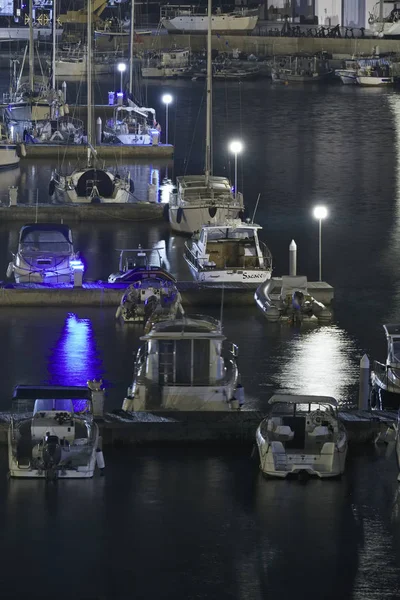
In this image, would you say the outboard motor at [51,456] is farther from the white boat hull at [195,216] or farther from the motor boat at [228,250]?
the white boat hull at [195,216]

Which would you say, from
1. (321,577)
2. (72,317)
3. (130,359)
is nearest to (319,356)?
(130,359)

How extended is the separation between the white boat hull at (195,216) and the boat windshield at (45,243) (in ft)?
13.8

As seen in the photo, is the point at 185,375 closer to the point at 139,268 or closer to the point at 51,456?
the point at 51,456

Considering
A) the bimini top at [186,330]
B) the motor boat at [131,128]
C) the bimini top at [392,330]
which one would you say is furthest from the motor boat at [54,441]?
the motor boat at [131,128]

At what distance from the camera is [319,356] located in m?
28.9

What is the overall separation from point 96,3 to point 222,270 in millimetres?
76035

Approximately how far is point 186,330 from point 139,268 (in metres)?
8.62

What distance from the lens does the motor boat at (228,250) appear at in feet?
113

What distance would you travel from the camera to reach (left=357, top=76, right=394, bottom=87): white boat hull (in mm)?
92625

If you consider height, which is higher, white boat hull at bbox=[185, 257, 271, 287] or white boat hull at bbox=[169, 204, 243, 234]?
white boat hull at bbox=[169, 204, 243, 234]

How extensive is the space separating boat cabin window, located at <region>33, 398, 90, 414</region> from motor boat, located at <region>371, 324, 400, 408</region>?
4.71 m

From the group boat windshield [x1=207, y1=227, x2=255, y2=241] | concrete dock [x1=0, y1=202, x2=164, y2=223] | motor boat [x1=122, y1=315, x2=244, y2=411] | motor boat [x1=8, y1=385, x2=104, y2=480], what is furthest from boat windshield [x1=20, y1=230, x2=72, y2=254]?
motor boat [x1=8, y1=385, x2=104, y2=480]

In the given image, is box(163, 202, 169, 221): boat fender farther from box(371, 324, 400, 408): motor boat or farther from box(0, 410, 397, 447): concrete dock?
box(0, 410, 397, 447): concrete dock

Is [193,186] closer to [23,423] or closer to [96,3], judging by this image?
[23,423]
